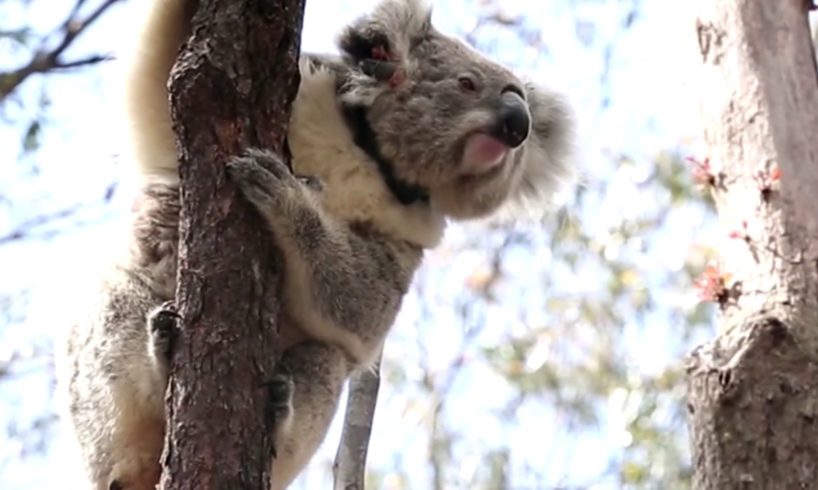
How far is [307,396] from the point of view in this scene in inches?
119

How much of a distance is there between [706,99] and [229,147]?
209 centimetres

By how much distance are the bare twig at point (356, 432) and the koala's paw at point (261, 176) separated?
2.60ft

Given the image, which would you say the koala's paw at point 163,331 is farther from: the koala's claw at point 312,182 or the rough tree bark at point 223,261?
the koala's claw at point 312,182

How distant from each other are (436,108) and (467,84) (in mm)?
163

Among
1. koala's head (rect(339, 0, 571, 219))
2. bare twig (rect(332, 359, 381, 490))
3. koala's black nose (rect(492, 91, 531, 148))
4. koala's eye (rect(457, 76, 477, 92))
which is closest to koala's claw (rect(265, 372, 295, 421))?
bare twig (rect(332, 359, 381, 490))

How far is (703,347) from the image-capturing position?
3.52m

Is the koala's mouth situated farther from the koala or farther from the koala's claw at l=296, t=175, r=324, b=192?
the koala's claw at l=296, t=175, r=324, b=192

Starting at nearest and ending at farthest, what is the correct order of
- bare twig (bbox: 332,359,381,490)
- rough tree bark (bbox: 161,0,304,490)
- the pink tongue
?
rough tree bark (bbox: 161,0,304,490) → bare twig (bbox: 332,359,381,490) → the pink tongue

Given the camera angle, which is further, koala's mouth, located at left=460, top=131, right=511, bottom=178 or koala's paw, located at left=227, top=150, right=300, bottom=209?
koala's mouth, located at left=460, top=131, right=511, bottom=178

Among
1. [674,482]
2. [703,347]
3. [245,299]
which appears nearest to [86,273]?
[245,299]

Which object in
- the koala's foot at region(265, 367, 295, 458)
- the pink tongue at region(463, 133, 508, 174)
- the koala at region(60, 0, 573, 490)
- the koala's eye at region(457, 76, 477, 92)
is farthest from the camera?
the koala's eye at region(457, 76, 477, 92)

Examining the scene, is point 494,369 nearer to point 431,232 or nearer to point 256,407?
point 431,232

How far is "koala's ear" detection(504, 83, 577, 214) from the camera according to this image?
13.0ft

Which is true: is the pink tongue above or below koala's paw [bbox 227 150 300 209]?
below
